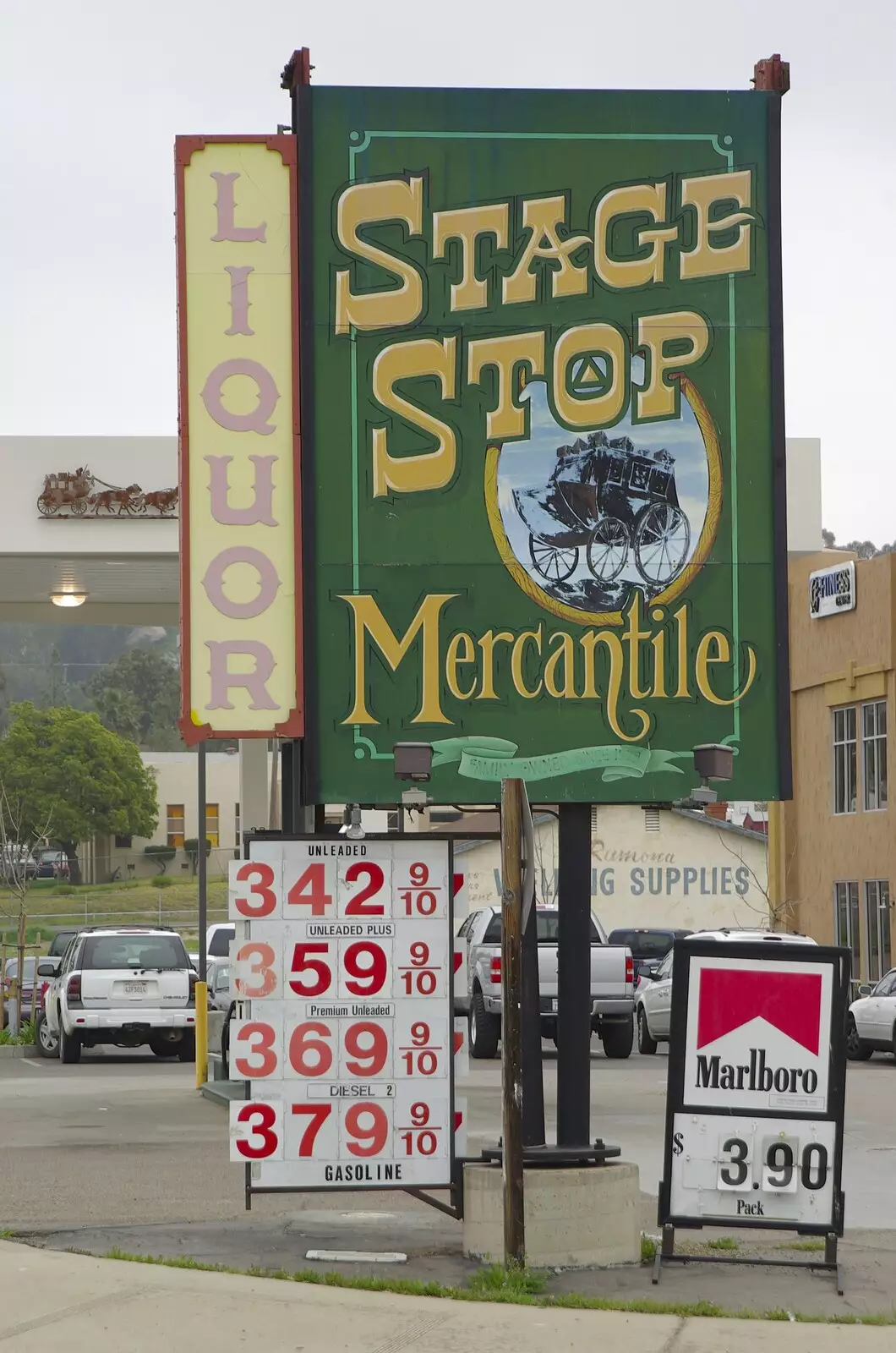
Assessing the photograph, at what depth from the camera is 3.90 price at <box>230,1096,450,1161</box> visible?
382 inches

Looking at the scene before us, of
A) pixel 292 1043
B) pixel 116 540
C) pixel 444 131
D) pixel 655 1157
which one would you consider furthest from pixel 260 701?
pixel 116 540

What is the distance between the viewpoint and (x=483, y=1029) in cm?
2355

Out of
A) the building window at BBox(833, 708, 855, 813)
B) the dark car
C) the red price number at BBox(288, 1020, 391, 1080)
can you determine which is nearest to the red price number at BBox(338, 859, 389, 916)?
the red price number at BBox(288, 1020, 391, 1080)

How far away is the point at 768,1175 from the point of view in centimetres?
926

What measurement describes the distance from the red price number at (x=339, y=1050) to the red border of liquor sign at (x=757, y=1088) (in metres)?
1.52

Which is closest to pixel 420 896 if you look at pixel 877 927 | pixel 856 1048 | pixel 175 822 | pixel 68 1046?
pixel 68 1046

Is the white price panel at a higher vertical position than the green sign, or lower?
lower

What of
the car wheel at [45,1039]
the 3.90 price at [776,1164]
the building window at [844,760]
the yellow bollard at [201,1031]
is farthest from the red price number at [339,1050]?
the building window at [844,760]

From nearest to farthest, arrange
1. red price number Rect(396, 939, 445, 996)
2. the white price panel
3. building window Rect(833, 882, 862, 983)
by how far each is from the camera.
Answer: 1. the white price panel
2. red price number Rect(396, 939, 445, 996)
3. building window Rect(833, 882, 862, 983)

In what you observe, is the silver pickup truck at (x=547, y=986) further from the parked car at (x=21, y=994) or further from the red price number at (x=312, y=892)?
the red price number at (x=312, y=892)

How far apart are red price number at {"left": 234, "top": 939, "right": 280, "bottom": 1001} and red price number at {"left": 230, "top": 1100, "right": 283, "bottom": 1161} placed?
0.54 metres

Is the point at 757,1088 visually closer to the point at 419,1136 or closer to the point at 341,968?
the point at 419,1136

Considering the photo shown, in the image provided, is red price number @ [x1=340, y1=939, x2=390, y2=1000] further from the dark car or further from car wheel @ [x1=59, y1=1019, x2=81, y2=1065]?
the dark car

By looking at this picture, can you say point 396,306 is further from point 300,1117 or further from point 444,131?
point 300,1117
